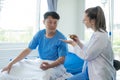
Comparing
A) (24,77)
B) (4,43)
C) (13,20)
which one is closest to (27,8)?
(13,20)

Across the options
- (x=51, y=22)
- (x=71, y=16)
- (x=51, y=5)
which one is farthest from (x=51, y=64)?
(x=71, y=16)

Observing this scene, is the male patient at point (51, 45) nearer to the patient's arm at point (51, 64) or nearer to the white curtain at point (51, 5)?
the patient's arm at point (51, 64)

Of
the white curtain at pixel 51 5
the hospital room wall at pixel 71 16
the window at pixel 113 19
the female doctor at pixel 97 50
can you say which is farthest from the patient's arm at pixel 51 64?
the window at pixel 113 19

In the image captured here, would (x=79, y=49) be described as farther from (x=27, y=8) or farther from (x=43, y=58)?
(x=27, y=8)

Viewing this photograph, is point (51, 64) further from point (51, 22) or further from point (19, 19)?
point (19, 19)

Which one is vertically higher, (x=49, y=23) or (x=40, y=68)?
(x=49, y=23)

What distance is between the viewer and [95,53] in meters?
1.69

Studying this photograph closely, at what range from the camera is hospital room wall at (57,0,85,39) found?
4.02m

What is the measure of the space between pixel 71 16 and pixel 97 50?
2544 mm

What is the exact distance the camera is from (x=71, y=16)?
13.6 feet

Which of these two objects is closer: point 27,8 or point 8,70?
point 8,70

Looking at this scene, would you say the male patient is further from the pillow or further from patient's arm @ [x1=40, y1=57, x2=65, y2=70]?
the pillow

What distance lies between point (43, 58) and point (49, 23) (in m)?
0.37

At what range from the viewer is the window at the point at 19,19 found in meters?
3.46
